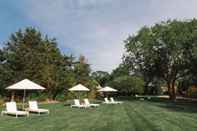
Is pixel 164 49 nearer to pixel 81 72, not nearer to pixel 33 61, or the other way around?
pixel 81 72

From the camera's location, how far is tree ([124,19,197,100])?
40.8m

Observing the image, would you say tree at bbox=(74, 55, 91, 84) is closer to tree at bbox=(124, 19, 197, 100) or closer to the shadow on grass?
tree at bbox=(124, 19, 197, 100)

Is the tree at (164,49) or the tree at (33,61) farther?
the tree at (164,49)

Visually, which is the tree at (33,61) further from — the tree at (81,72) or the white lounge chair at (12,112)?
the white lounge chair at (12,112)

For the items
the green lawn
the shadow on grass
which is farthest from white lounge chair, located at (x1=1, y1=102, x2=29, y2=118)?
the shadow on grass

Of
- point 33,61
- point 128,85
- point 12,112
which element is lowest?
point 12,112

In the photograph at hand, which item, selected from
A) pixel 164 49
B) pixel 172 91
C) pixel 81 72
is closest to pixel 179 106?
pixel 164 49

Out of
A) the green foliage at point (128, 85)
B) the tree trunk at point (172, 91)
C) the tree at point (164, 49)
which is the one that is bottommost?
the tree trunk at point (172, 91)

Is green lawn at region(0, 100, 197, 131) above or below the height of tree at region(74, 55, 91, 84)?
below

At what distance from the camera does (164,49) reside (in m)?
42.8

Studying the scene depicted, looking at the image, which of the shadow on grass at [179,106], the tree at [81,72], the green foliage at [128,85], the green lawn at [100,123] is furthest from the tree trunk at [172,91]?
the green lawn at [100,123]

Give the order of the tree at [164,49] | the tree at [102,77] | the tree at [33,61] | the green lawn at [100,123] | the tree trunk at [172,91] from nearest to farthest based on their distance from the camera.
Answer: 1. the green lawn at [100,123]
2. the tree at [33,61]
3. the tree at [164,49]
4. the tree trunk at [172,91]
5. the tree at [102,77]

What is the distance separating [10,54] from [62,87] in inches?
299

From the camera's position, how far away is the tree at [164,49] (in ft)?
134
